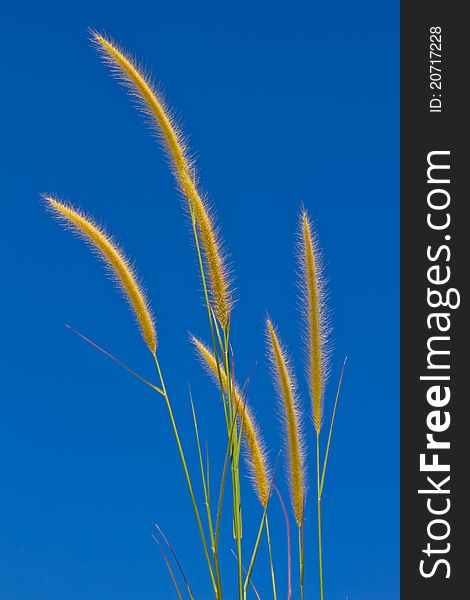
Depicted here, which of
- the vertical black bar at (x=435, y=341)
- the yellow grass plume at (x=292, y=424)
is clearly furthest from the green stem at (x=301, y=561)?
the vertical black bar at (x=435, y=341)

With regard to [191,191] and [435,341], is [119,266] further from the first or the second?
[435,341]

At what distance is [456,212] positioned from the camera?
5527 mm

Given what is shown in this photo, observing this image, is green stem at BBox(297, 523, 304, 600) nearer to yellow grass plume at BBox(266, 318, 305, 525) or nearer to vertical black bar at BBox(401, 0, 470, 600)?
yellow grass plume at BBox(266, 318, 305, 525)

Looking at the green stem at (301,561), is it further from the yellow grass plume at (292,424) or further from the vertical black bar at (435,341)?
the vertical black bar at (435,341)

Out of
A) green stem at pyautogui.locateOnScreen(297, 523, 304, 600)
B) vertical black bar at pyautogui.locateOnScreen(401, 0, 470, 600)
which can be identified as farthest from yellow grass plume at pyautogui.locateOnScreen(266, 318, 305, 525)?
vertical black bar at pyautogui.locateOnScreen(401, 0, 470, 600)

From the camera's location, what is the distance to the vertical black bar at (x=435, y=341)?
17.3ft

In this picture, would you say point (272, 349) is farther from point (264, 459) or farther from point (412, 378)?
point (412, 378)

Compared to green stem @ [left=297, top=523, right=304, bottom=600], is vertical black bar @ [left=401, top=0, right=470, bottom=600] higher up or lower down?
higher up

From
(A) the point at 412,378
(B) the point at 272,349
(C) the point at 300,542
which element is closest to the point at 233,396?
(B) the point at 272,349

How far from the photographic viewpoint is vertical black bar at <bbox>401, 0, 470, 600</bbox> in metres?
5.27

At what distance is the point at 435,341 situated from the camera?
18.0ft

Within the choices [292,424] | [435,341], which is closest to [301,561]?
[292,424]

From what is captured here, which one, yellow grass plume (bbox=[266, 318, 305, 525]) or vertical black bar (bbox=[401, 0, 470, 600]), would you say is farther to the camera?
vertical black bar (bbox=[401, 0, 470, 600])

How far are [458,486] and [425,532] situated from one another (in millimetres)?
336
